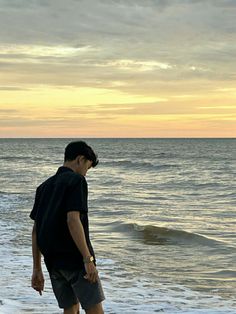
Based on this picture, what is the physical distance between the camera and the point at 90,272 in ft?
11.2

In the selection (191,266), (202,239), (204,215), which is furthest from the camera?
(204,215)

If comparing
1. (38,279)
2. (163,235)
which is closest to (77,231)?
(38,279)

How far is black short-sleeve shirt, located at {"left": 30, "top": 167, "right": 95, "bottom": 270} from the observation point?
11.1ft

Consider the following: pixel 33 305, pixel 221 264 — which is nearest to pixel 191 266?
pixel 221 264

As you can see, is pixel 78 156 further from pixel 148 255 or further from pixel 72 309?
pixel 148 255

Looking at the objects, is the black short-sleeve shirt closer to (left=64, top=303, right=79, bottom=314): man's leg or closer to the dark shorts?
the dark shorts

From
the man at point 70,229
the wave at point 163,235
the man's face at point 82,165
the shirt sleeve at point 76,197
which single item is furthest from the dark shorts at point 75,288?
the wave at point 163,235

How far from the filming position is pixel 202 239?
11.6 metres

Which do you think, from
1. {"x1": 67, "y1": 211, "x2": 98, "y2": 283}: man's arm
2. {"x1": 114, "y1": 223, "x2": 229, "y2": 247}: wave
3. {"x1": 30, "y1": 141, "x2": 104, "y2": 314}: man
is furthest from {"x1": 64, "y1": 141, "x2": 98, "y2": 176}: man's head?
{"x1": 114, "y1": 223, "x2": 229, "y2": 247}: wave

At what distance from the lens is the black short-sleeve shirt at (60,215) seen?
340cm

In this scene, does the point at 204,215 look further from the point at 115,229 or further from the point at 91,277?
the point at 91,277

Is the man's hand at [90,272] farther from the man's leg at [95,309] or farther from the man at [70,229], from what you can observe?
the man's leg at [95,309]

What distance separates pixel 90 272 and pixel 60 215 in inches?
16.4

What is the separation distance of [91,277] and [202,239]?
8467 millimetres
